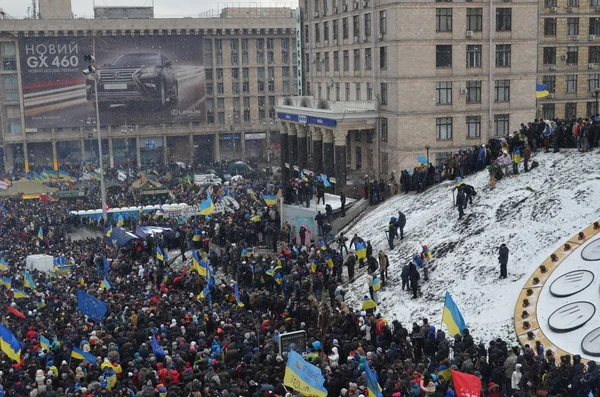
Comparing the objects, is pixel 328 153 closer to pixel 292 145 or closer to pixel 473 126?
pixel 292 145

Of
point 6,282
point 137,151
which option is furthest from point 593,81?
point 137,151

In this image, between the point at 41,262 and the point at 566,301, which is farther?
the point at 41,262

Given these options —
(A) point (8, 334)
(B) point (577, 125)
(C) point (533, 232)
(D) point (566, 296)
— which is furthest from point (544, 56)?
(A) point (8, 334)

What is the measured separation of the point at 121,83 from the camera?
96375mm

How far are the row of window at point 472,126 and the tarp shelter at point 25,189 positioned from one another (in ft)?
101

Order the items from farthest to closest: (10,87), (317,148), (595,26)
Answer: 1. (10,87)
2. (595,26)
3. (317,148)

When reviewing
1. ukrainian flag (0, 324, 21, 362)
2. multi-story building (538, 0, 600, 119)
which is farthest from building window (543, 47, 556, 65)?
ukrainian flag (0, 324, 21, 362)

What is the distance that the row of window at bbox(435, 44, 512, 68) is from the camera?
4909 cm

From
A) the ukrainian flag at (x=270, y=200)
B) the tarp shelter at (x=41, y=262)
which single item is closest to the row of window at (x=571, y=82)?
the ukrainian flag at (x=270, y=200)

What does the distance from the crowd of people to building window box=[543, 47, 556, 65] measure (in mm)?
27692

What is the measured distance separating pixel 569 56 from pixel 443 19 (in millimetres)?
22047

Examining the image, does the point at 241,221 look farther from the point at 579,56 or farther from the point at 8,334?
the point at 579,56

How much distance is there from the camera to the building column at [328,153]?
51.5m

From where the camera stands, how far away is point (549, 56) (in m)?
66.3
